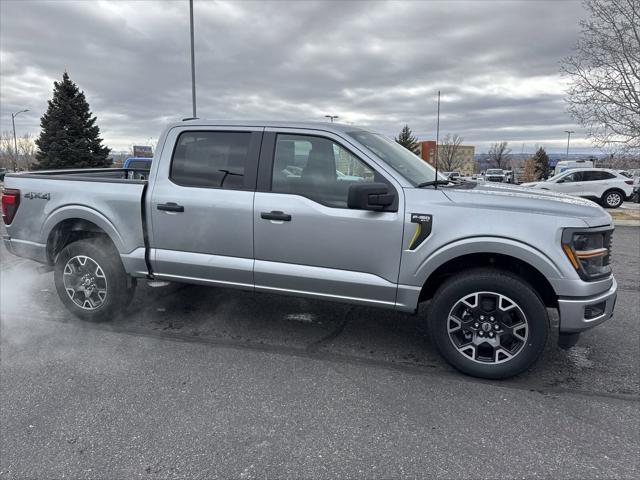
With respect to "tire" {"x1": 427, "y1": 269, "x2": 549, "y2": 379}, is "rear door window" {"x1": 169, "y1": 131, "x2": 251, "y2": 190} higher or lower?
higher

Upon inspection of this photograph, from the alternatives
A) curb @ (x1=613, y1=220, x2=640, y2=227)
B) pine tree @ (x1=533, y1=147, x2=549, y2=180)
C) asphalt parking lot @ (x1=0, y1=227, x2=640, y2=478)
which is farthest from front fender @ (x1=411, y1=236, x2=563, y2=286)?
pine tree @ (x1=533, y1=147, x2=549, y2=180)

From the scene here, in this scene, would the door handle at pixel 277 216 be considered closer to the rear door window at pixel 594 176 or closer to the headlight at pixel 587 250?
the headlight at pixel 587 250

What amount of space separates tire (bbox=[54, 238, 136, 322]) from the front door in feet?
4.73

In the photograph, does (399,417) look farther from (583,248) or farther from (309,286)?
(583,248)

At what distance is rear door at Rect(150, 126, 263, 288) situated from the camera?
12.8 ft

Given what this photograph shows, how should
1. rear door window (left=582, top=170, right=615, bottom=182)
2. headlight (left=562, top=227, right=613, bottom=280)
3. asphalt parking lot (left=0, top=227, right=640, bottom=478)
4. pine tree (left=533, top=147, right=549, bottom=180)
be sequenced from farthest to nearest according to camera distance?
1. pine tree (left=533, top=147, right=549, bottom=180)
2. rear door window (left=582, top=170, right=615, bottom=182)
3. headlight (left=562, top=227, right=613, bottom=280)
4. asphalt parking lot (left=0, top=227, right=640, bottom=478)

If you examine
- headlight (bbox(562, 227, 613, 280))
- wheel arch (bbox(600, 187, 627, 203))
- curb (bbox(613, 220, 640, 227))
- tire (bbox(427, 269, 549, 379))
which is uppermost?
headlight (bbox(562, 227, 613, 280))

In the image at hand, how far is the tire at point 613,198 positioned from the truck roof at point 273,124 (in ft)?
65.3

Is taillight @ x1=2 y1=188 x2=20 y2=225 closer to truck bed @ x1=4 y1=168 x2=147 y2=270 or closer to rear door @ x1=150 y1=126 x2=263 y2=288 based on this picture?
truck bed @ x1=4 y1=168 x2=147 y2=270

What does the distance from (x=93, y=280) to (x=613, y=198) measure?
2153 cm

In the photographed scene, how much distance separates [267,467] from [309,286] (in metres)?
1.56

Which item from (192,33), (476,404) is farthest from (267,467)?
(192,33)

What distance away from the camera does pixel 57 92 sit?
36781 millimetres

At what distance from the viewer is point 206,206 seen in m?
3.95
